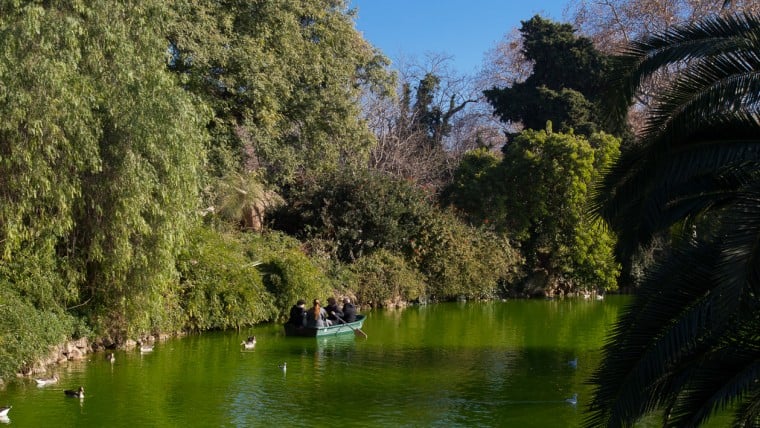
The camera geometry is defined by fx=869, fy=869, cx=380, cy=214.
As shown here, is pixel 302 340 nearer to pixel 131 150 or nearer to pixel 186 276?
pixel 186 276

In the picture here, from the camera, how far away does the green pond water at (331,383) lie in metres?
12.8

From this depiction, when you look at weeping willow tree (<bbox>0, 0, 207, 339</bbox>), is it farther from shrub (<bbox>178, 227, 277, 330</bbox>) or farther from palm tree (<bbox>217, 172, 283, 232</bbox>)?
palm tree (<bbox>217, 172, 283, 232</bbox>)

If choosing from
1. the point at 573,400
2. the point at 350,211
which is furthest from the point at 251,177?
the point at 573,400

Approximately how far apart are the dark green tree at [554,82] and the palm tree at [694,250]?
30164mm

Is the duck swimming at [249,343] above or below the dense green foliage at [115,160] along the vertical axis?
below

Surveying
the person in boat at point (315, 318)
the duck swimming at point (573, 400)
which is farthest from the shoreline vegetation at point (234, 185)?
the duck swimming at point (573, 400)

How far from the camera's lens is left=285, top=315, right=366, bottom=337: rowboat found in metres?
21.9

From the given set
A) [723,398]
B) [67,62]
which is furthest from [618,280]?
[723,398]

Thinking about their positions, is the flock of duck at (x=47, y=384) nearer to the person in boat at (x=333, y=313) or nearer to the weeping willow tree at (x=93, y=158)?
the weeping willow tree at (x=93, y=158)

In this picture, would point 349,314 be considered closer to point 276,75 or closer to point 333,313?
point 333,313

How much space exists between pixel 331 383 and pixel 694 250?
9.13 meters

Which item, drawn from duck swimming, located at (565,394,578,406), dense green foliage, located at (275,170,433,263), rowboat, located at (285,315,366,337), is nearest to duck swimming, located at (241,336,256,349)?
rowboat, located at (285,315,366,337)

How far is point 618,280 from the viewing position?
40000 mm

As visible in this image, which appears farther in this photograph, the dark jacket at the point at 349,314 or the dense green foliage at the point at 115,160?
the dark jacket at the point at 349,314
